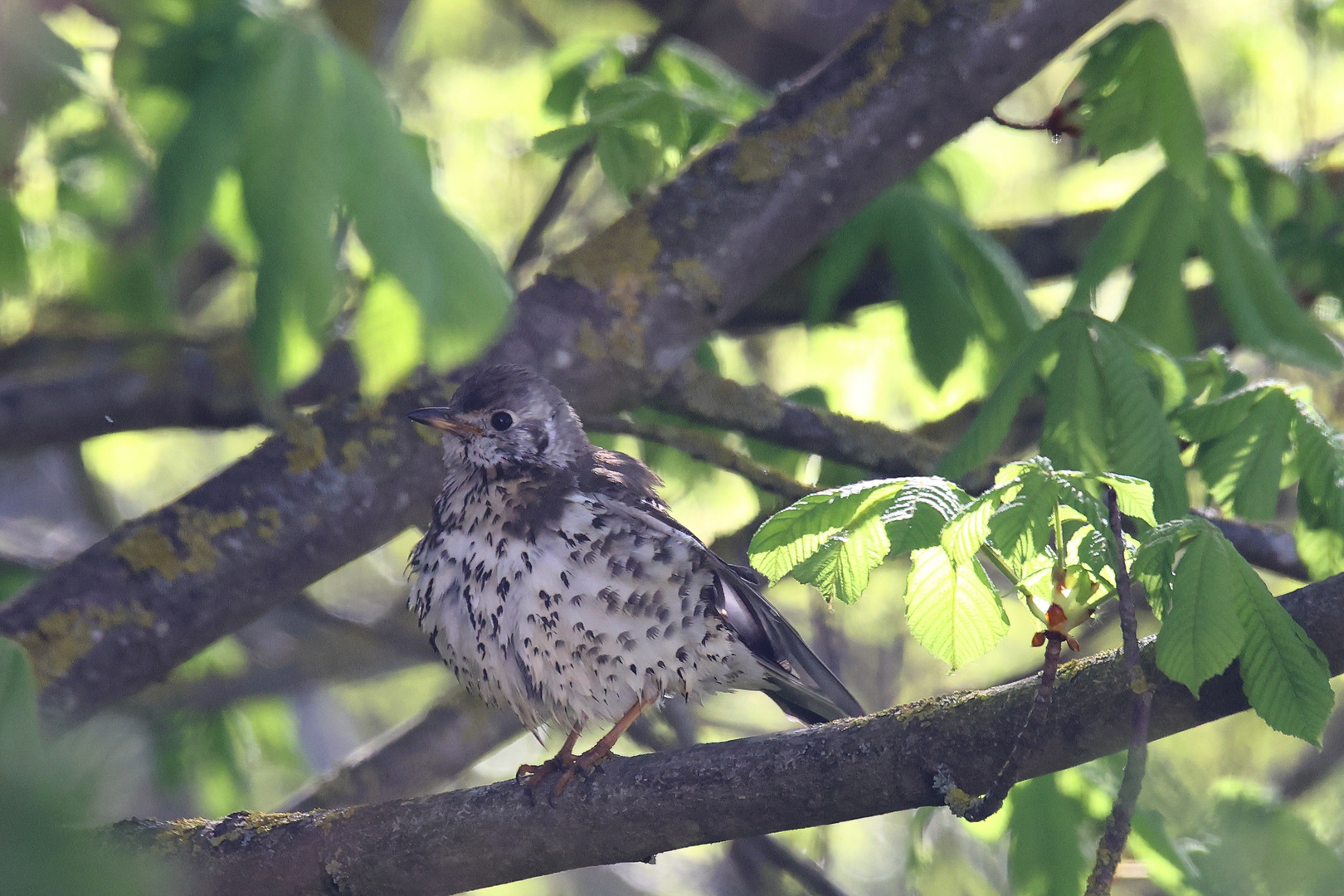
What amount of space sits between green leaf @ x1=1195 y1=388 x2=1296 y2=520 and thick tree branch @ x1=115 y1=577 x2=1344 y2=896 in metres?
0.47

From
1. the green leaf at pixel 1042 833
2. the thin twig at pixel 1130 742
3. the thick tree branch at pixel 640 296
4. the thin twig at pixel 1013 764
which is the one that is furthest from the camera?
the green leaf at pixel 1042 833

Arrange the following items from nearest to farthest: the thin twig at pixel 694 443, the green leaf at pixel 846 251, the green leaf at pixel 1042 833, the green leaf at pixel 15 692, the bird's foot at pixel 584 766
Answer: the green leaf at pixel 15 692 < the bird's foot at pixel 584 766 < the green leaf at pixel 1042 833 < the thin twig at pixel 694 443 < the green leaf at pixel 846 251

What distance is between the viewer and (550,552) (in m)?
3.17

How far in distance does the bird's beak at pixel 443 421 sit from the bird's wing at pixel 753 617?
377 millimetres

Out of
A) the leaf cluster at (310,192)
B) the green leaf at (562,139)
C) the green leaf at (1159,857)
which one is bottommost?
the green leaf at (1159,857)

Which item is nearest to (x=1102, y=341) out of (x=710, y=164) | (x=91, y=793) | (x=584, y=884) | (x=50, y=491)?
(x=710, y=164)

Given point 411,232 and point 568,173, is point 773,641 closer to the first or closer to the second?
point 411,232

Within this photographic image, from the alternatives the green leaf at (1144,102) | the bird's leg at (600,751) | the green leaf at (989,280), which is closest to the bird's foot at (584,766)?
the bird's leg at (600,751)

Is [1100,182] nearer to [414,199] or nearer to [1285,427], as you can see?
[1285,427]

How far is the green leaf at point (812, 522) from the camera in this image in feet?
6.63

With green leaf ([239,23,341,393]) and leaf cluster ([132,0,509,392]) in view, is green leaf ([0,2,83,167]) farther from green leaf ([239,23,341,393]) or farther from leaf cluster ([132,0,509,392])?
green leaf ([239,23,341,393])

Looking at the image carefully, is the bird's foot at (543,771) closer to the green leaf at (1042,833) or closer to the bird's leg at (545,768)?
the bird's leg at (545,768)

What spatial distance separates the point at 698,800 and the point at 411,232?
1.18 meters

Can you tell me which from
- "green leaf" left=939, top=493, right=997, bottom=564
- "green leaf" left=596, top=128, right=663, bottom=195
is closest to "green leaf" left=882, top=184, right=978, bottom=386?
"green leaf" left=596, top=128, right=663, bottom=195
